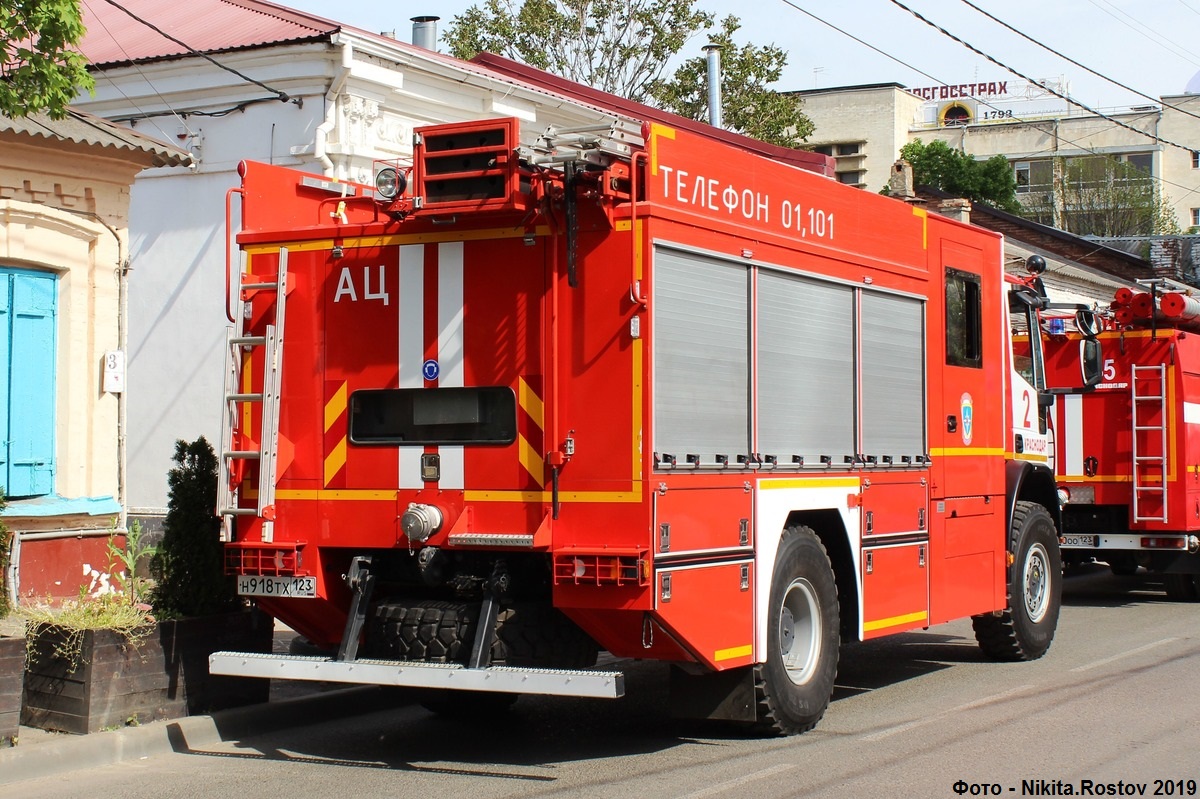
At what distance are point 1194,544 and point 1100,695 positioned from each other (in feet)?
22.2

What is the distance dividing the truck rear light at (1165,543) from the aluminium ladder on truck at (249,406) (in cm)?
1100

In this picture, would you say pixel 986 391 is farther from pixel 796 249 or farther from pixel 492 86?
pixel 492 86

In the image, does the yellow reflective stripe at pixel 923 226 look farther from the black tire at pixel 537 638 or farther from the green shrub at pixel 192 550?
the green shrub at pixel 192 550

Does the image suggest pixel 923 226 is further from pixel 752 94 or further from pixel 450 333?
pixel 752 94

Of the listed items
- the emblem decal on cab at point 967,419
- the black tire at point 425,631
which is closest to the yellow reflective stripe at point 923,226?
the emblem decal on cab at point 967,419

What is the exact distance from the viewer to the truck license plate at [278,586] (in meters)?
8.30

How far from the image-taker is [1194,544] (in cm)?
1600

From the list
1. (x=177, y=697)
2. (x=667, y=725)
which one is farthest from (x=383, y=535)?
(x=667, y=725)

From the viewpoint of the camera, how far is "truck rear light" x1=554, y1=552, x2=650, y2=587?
24.0ft

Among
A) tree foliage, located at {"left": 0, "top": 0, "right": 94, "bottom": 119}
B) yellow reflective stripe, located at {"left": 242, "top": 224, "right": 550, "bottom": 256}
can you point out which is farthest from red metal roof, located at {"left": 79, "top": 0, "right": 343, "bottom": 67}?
yellow reflective stripe, located at {"left": 242, "top": 224, "right": 550, "bottom": 256}

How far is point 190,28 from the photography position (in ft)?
60.2

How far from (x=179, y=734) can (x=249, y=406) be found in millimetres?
1913

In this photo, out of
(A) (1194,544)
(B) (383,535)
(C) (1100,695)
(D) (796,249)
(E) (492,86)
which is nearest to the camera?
(B) (383,535)

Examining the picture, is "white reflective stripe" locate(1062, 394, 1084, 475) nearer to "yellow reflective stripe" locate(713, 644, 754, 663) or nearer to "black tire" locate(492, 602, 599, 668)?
"yellow reflective stripe" locate(713, 644, 754, 663)
